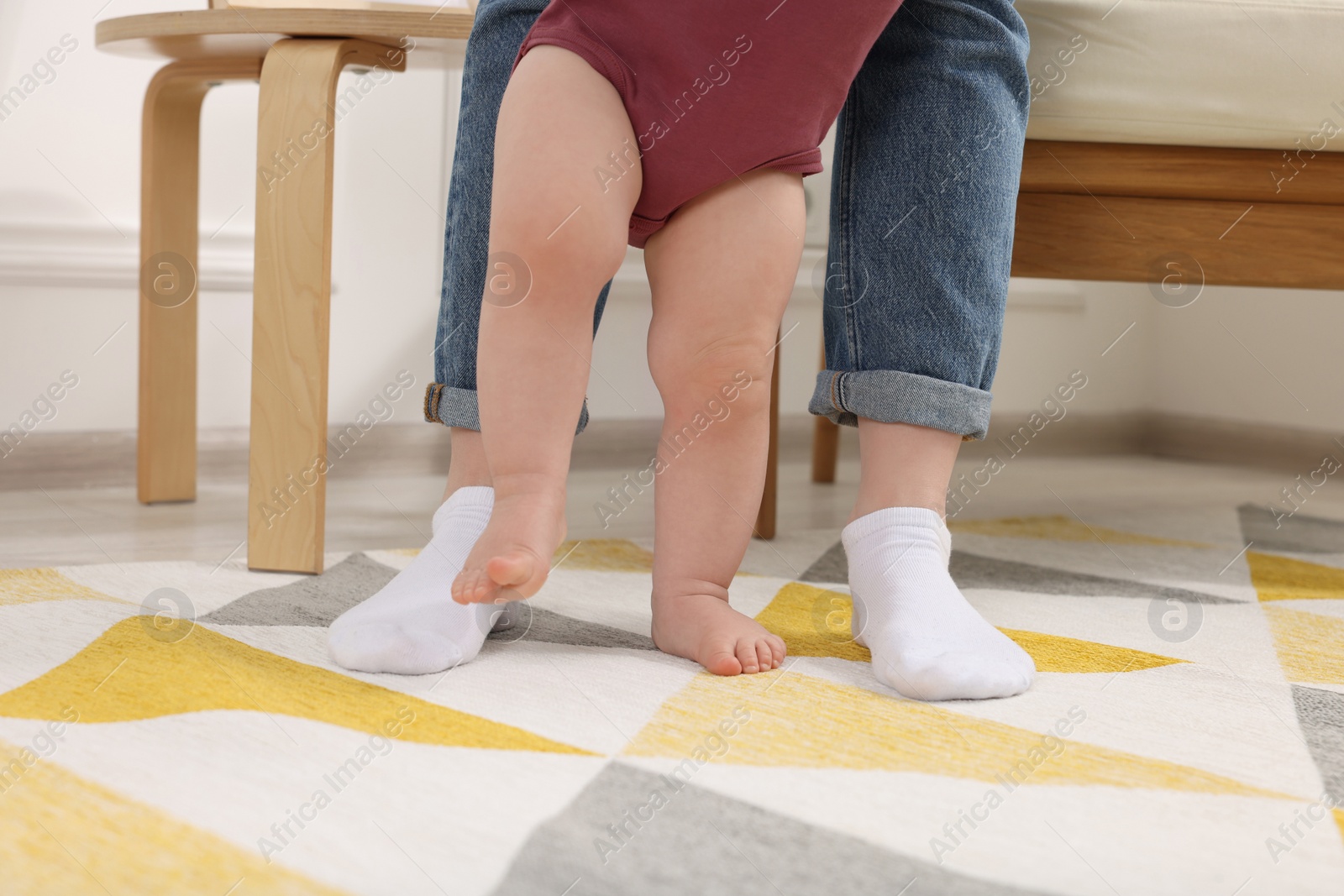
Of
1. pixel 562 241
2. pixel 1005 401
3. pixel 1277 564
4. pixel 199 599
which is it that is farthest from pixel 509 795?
pixel 1005 401

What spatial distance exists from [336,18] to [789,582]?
0.52m

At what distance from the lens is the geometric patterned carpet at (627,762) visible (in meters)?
0.37

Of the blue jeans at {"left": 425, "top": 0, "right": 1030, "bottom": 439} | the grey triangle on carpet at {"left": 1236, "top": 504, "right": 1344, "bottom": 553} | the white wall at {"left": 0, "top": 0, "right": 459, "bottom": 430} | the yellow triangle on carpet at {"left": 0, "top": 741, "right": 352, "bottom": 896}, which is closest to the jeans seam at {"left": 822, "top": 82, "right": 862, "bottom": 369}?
the blue jeans at {"left": 425, "top": 0, "right": 1030, "bottom": 439}

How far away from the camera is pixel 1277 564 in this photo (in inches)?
38.2

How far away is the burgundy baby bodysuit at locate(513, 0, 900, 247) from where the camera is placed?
551 mm

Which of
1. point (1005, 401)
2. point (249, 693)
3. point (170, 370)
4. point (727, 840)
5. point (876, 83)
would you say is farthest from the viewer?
point (1005, 401)

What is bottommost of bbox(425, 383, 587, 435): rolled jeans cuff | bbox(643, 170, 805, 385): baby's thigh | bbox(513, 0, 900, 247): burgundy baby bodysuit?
bbox(425, 383, 587, 435): rolled jeans cuff

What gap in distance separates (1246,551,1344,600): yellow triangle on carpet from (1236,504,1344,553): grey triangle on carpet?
0.22ft

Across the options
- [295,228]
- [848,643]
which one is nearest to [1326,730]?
[848,643]

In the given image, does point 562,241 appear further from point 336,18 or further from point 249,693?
point 336,18

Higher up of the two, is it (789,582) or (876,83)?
(876,83)

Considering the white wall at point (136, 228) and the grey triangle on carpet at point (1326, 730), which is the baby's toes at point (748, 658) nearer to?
the grey triangle on carpet at point (1326, 730)

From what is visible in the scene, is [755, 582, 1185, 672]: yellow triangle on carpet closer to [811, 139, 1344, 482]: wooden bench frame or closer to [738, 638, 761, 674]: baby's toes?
[738, 638, 761, 674]: baby's toes

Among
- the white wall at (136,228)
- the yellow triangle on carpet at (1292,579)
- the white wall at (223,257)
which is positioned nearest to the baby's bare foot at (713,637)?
the yellow triangle on carpet at (1292,579)
